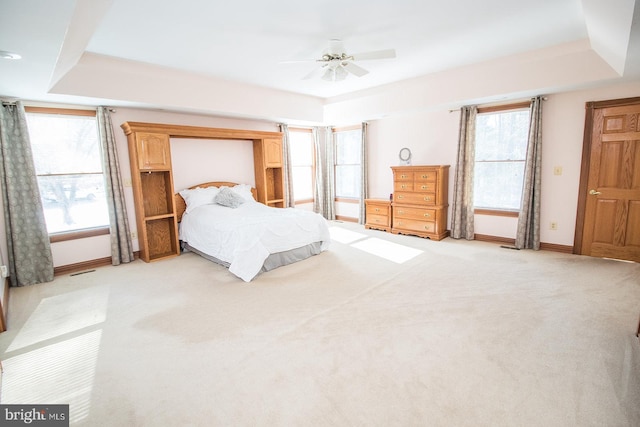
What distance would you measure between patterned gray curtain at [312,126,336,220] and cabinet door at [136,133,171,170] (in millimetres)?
3639

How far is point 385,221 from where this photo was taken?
635cm

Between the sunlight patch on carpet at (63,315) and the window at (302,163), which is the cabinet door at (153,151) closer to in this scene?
the sunlight patch on carpet at (63,315)

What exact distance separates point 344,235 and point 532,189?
324 centimetres

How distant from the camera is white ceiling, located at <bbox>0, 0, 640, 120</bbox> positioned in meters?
2.28

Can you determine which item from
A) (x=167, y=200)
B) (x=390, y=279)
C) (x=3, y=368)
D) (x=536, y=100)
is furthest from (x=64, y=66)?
(x=536, y=100)

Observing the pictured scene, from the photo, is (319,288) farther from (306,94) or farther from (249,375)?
(306,94)

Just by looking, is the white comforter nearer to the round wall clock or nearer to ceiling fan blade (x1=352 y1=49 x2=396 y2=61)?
ceiling fan blade (x1=352 y1=49 x2=396 y2=61)

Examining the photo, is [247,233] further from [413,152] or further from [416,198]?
[413,152]

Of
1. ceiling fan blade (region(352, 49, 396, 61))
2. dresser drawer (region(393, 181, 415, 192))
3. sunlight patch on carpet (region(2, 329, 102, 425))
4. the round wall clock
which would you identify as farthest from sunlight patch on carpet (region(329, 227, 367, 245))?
sunlight patch on carpet (region(2, 329, 102, 425))

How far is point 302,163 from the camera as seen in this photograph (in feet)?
24.4

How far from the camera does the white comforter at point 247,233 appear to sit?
153 inches

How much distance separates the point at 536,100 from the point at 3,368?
6672 mm

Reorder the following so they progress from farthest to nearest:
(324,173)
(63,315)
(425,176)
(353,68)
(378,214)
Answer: (324,173) → (378,214) → (425,176) → (353,68) → (63,315)

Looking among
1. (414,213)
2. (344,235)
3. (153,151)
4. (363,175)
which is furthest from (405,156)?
→ (153,151)
